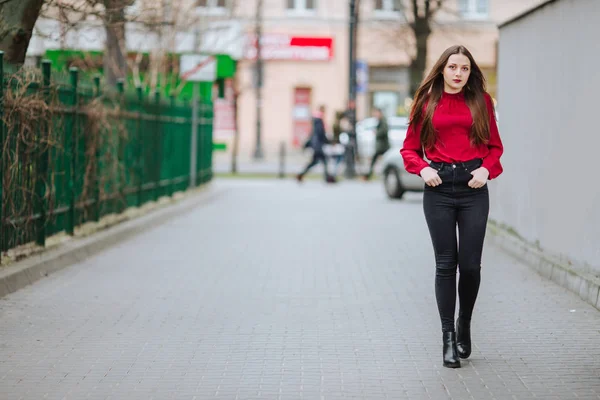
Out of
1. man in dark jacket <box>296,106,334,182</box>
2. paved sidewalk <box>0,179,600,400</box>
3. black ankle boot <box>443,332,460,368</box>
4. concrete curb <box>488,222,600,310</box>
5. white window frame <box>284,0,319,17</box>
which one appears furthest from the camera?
white window frame <box>284,0,319,17</box>

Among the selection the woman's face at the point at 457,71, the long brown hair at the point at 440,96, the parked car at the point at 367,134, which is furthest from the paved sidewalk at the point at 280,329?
the parked car at the point at 367,134

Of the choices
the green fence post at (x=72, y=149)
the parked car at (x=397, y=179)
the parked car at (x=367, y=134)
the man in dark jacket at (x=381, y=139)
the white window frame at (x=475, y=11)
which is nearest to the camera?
the green fence post at (x=72, y=149)

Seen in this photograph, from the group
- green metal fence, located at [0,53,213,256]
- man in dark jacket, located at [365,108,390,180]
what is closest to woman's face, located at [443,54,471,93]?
green metal fence, located at [0,53,213,256]

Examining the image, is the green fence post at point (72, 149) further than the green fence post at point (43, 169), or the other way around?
the green fence post at point (72, 149)

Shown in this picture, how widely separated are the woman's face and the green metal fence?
4.73m

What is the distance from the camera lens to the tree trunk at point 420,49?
1321 inches

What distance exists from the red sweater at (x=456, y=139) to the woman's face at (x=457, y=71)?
0.37 ft

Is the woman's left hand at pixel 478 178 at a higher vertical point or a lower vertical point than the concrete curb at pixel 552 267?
higher

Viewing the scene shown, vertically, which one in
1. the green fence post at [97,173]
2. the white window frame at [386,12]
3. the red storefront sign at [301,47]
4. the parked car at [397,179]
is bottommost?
the parked car at [397,179]

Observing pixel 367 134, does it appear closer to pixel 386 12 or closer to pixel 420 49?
pixel 386 12

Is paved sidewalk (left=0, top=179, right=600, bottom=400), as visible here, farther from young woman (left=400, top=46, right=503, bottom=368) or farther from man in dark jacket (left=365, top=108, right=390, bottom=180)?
man in dark jacket (left=365, top=108, right=390, bottom=180)

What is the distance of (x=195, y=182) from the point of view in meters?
24.4

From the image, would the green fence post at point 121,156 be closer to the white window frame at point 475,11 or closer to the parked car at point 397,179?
the parked car at point 397,179

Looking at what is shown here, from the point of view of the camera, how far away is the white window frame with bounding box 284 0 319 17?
5109 centimetres
